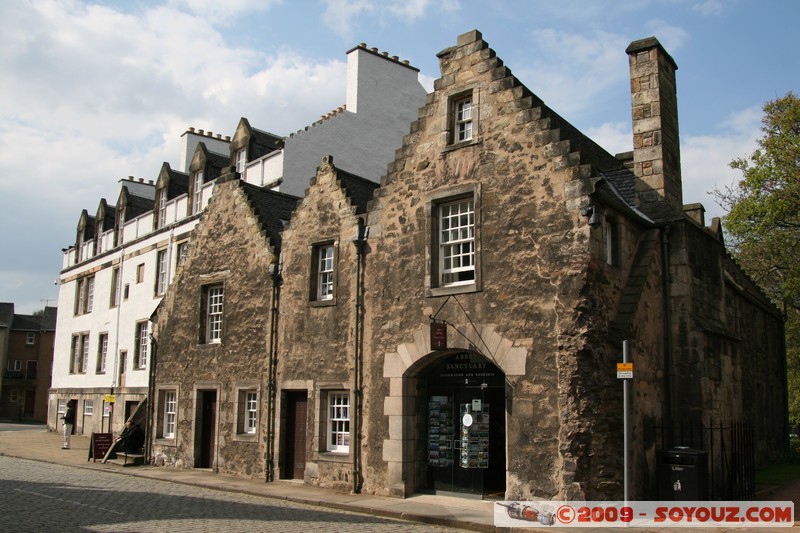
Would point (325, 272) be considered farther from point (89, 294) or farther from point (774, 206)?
point (89, 294)

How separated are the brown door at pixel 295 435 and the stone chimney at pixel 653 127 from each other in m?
9.61

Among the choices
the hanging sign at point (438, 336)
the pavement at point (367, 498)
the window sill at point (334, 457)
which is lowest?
the pavement at point (367, 498)

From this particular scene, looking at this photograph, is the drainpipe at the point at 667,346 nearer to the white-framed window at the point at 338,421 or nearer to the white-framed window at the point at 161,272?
the white-framed window at the point at 338,421

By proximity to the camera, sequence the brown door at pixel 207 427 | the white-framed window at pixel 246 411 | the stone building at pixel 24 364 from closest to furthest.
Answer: the white-framed window at pixel 246 411 → the brown door at pixel 207 427 → the stone building at pixel 24 364

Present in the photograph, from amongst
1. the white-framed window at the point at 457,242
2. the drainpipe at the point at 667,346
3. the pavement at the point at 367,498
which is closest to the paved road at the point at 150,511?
the pavement at the point at 367,498

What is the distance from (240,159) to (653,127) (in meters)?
18.4

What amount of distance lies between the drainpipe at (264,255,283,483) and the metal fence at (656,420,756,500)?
9452mm

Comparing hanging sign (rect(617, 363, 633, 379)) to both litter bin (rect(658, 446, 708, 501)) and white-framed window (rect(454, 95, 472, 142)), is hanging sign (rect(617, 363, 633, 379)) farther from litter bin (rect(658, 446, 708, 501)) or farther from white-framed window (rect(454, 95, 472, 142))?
white-framed window (rect(454, 95, 472, 142))

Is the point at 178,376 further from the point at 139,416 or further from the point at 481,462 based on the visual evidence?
the point at 481,462

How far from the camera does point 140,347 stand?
109 ft

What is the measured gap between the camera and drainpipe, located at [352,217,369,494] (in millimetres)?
16453

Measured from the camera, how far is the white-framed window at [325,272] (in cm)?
1845

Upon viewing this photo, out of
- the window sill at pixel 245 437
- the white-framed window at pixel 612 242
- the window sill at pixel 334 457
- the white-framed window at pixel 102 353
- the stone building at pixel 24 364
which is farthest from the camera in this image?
the stone building at pixel 24 364

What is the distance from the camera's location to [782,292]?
29438mm
